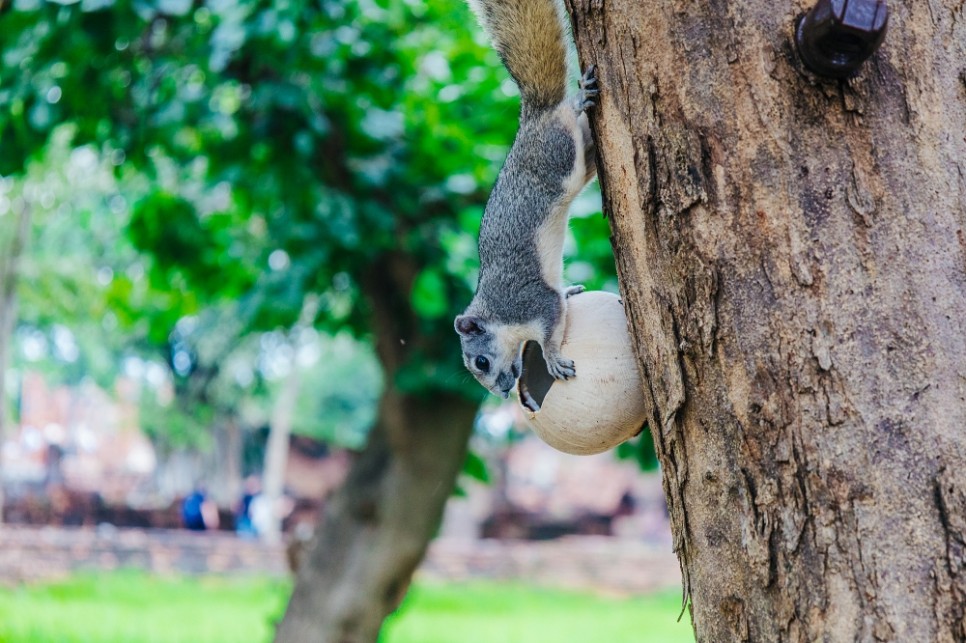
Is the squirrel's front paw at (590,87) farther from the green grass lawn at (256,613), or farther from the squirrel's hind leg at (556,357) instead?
the green grass lawn at (256,613)

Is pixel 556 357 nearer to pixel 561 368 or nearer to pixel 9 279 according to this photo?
pixel 561 368

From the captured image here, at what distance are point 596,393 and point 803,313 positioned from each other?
48 cm

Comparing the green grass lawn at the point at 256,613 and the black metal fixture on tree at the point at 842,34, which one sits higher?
the black metal fixture on tree at the point at 842,34

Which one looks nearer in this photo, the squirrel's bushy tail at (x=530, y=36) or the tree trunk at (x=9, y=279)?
the squirrel's bushy tail at (x=530, y=36)

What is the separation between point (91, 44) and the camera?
3373 mm

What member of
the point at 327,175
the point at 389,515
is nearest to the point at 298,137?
the point at 327,175

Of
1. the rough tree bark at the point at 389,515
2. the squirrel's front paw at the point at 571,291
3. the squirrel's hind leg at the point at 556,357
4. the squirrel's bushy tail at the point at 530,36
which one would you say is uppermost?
the squirrel's bushy tail at the point at 530,36

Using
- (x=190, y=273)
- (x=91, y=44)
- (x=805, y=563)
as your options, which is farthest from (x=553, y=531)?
(x=805, y=563)

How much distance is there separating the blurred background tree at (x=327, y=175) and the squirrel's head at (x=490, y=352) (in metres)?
0.98

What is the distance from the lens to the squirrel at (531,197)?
200 cm

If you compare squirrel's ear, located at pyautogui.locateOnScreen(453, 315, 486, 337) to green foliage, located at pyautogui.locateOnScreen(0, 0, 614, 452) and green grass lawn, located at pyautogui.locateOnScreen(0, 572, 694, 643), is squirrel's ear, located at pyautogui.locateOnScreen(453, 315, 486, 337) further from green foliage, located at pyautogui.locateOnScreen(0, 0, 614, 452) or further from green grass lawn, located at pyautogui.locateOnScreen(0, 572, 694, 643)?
green grass lawn, located at pyautogui.locateOnScreen(0, 572, 694, 643)

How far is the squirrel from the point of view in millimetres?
1995

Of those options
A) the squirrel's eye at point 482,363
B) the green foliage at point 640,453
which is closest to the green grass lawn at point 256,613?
the green foliage at point 640,453

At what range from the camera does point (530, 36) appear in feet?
6.49
